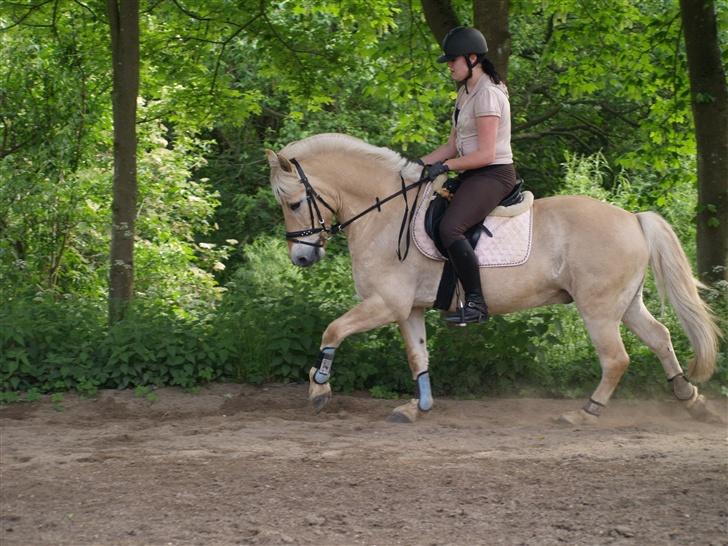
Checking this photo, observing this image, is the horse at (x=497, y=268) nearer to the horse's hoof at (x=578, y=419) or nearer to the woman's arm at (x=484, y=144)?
the horse's hoof at (x=578, y=419)

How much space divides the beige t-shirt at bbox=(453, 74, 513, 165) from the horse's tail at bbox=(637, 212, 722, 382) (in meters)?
1.39

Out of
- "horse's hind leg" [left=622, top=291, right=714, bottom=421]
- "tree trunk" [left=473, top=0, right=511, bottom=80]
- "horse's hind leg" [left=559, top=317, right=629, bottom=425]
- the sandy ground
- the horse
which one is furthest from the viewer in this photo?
"tree trunk" [left=473, top=0, right=511, bottom=80]

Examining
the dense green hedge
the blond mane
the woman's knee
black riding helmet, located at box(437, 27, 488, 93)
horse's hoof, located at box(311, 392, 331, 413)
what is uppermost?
black riding helmet, located at box(437, 27, 488, 93)

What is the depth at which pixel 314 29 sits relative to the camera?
1316 cm

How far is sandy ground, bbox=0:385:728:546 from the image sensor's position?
5.28m

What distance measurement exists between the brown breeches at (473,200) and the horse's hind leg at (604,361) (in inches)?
51.9

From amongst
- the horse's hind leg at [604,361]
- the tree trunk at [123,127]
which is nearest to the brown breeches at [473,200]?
the horse's hind leg at [604,361]

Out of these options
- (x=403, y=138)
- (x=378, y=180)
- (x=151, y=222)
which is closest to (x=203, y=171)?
(x=151, y=222)

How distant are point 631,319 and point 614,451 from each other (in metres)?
1.69

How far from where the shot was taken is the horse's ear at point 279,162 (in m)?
7.91

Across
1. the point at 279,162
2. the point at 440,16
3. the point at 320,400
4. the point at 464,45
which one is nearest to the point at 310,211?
the point at 279,162

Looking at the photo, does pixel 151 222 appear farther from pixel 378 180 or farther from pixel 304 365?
pixel 378 180

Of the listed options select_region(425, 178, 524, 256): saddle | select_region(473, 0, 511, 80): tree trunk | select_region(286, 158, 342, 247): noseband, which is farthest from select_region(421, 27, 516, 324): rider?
select_region(473, 0, 511, 80): tree trunk

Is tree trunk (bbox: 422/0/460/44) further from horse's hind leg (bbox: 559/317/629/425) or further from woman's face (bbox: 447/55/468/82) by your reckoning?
horse's hind leg (bbox: 559/317/629/425)
